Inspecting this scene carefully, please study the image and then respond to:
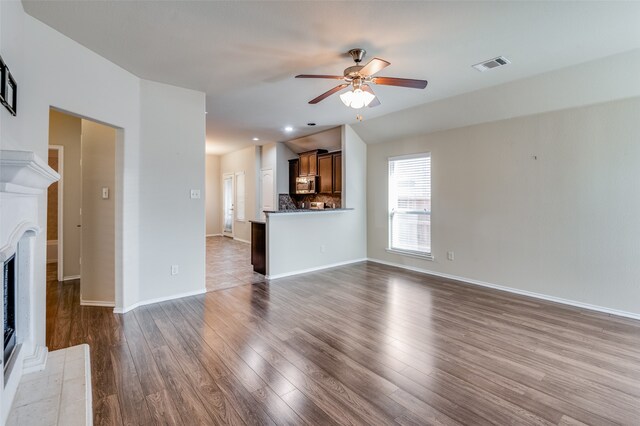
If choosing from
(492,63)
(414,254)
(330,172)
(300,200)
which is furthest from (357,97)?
(300,200)

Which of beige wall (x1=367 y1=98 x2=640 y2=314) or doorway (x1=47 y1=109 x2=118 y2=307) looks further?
doorway (x1=47 y1=109 x2=118 y2=307)

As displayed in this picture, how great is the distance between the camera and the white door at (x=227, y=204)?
9.76m

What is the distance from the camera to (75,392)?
1.78m

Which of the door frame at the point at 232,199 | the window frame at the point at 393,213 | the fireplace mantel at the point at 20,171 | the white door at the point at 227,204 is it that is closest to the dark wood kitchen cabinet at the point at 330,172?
the window frame at the point at 393,213

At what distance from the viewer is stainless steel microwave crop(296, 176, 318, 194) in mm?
7281

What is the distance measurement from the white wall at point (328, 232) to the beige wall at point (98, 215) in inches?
84.5

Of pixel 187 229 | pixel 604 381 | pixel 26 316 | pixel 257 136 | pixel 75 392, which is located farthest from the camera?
pixel 257 136

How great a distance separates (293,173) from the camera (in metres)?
8.05

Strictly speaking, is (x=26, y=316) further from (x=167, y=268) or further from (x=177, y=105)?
(x=177, y=105)

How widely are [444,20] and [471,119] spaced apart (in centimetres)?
244

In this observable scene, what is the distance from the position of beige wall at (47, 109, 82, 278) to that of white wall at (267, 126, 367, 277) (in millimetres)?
3153

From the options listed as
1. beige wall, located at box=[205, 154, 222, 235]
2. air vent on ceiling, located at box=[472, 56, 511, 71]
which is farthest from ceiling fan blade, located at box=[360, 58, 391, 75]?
beige wall, located at box=[205, 154, 222, 235]

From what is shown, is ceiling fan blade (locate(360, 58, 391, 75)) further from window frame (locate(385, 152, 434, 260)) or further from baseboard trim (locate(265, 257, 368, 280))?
baseboard trim (locate(265, 257, 368, 280))

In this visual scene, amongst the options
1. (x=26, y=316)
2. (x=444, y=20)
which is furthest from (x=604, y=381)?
(x=26, y=316)
